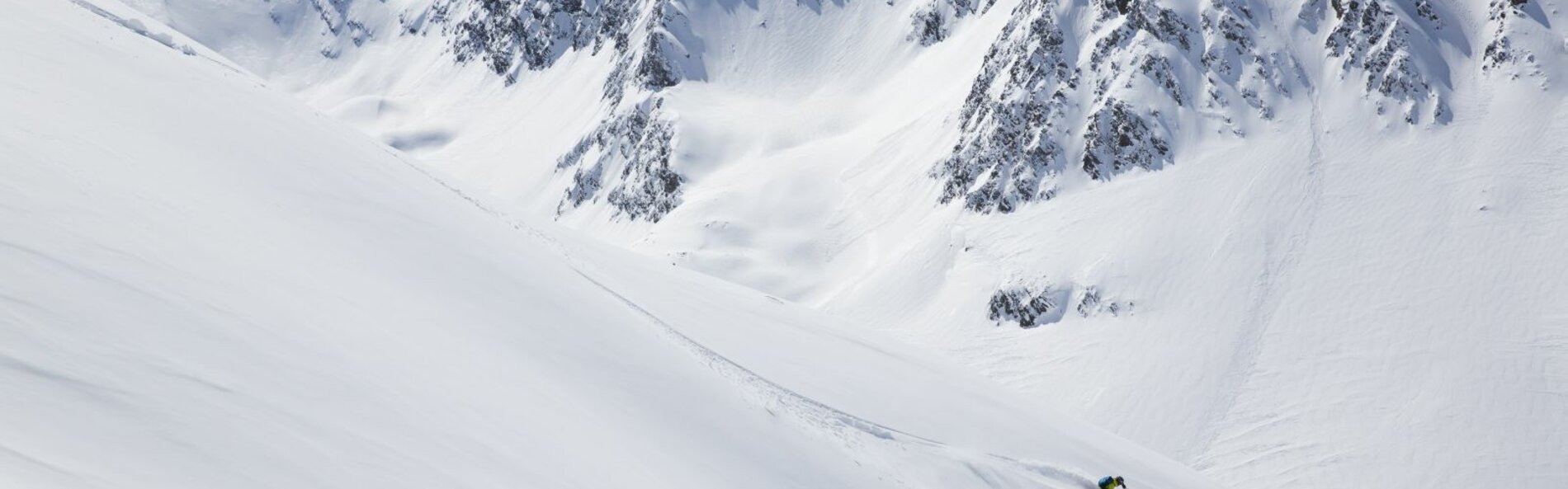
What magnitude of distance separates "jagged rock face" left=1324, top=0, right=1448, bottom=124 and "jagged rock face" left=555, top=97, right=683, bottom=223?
5238 cm

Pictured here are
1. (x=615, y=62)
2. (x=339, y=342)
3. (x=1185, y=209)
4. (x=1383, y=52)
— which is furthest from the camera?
(x=615, y=62)

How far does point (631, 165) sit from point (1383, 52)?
63131 millimetres

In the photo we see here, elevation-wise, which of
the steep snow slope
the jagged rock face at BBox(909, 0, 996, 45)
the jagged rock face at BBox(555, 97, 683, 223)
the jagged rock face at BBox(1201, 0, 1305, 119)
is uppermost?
the jagged rock face at BBox(909, 0, 996, 45)

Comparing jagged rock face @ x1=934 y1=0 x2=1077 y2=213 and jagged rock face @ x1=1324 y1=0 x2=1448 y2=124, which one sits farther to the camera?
jagged rock face @ x1=934 y1=0 x2=1077 y2=213

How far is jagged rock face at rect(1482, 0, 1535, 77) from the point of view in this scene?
6394cm

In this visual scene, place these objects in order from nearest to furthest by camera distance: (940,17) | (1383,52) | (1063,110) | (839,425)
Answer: (839,425)
(1383,52)
(1063,110)
(940,17)

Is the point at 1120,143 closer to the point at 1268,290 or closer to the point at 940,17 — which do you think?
the point at 1268,290

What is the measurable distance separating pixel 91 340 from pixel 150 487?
8.16ft

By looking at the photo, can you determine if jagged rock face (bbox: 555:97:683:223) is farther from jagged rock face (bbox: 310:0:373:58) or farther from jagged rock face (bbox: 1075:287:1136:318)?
jagged rock face (bbox: 310:0:373:58)

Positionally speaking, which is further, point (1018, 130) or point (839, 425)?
point (1018, 130)

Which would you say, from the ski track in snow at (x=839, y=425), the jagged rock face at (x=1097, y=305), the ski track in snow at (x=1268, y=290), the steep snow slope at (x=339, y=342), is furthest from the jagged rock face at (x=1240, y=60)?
the ski track in snow at (x=839, y=425)

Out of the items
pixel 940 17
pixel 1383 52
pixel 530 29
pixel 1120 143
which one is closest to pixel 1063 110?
pixel 1120 143

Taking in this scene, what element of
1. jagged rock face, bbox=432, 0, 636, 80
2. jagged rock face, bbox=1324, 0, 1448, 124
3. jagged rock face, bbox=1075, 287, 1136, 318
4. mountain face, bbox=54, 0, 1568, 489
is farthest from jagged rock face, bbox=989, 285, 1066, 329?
jagged rock face, bbox=432, 0, 636, 80

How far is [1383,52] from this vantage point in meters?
67.2
